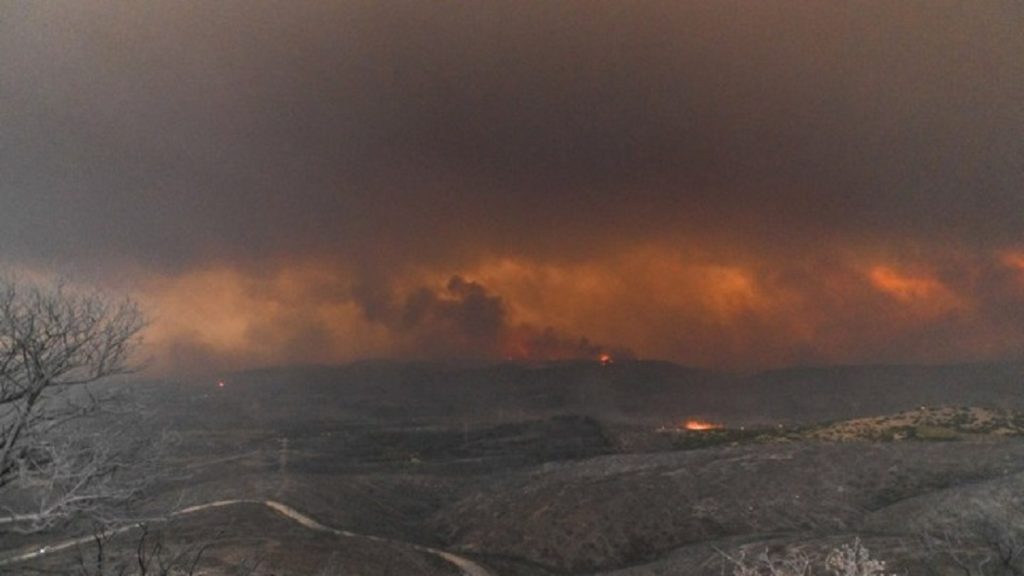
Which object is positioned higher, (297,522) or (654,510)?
(654,510)

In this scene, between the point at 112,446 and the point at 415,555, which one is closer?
the point at 112,446

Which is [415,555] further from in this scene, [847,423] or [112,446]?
[847,423]

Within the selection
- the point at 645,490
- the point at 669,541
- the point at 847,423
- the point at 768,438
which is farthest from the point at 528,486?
the point at 847,423

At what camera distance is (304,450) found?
652ft

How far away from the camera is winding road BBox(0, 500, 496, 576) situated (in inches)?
2210

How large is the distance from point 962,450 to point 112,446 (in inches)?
3757

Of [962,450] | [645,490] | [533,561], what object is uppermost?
[962,450]

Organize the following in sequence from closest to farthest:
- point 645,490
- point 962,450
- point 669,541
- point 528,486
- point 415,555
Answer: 1. point 415,555
2. point 669,541
3. point 962,450
4. point 645,490
5. point 528,486

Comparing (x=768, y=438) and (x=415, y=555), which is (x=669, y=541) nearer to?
(x=415, y=555)

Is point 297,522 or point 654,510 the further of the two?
point 654,510

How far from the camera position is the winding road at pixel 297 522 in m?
56.1

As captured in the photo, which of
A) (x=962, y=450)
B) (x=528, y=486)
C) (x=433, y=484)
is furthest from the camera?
(x=433, y=484)

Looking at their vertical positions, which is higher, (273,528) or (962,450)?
(962,450)

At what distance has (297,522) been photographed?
79.9m
